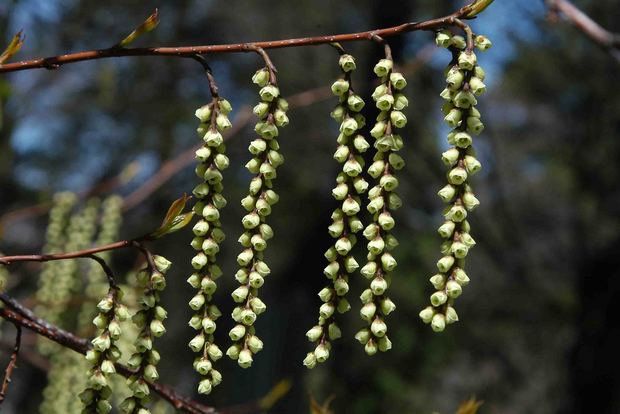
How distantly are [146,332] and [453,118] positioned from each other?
37 centimetres

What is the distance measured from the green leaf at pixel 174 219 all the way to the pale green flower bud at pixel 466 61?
0.97 feet

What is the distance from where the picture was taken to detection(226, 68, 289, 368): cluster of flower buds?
0.80m


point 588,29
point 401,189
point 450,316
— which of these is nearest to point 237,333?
point 450,316

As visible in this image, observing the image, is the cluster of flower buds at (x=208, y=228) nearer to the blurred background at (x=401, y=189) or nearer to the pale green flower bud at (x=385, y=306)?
the pale green flower bud at (x=385, y=306)

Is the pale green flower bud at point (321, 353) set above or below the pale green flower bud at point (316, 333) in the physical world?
below

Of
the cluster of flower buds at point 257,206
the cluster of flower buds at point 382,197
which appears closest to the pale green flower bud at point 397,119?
the cluster of flower buds at point 382,197

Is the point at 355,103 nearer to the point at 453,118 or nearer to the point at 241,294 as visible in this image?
the point at 453,118

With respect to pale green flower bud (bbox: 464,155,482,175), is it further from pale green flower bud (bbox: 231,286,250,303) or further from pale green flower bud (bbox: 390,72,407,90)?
pale green flower bud (bbox: 231,286,250,303)

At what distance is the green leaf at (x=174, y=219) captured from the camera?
2.74 ft

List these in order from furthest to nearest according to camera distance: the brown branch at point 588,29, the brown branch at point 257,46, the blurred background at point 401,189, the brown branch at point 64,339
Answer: the blurred background at point 401,189
the brown branch at point 588,29
the brown branch at point 64,339
the brown branch at point 257,46

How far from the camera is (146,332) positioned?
845 mm

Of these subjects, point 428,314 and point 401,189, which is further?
point 401,189

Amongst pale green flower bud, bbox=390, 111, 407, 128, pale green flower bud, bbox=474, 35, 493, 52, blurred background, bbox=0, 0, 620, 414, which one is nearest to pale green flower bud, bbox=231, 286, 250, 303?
pale green flower bud, bbox=390, 111, 407, 128

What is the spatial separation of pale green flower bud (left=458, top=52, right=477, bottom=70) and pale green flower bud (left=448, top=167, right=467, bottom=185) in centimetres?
9
